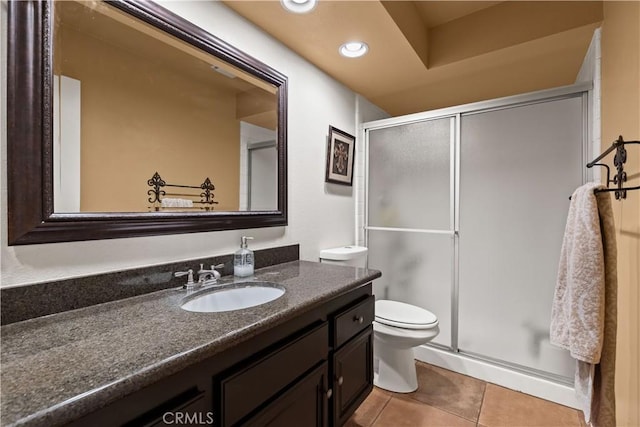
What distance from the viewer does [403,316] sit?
6.39 ft

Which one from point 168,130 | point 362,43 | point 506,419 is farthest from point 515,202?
point 168,130

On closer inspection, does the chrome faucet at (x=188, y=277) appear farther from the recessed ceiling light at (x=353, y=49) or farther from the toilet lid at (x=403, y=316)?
the recessed ceiling light at (x=353, y=49)

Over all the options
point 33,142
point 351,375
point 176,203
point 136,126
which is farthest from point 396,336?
point 33,142

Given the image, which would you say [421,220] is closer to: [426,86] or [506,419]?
[426,86]

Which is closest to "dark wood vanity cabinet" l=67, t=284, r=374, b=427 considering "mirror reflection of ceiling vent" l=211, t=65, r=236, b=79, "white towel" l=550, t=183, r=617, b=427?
"white towel" l=550, t=183, r=617, b=427

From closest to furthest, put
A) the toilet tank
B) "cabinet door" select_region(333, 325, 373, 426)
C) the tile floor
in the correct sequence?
1. "cabinet door" select_region(333, 325, 373, 426)
2. the tile floor
3. the toilet tank

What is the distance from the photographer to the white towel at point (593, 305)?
→ 0.99 metres

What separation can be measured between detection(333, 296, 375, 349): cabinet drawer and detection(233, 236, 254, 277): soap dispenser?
0.48m

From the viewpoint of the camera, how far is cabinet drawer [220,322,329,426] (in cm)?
78

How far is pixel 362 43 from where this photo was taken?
68.9 inches

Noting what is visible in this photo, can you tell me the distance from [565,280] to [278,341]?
1210 millimetres

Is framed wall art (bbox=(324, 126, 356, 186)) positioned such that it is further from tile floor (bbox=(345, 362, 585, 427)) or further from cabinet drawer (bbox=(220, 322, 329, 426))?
tile floor (bbox=(345, 362, 585, 427))

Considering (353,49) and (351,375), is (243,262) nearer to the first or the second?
(351,375)

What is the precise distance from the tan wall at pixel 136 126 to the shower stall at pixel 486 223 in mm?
1523
